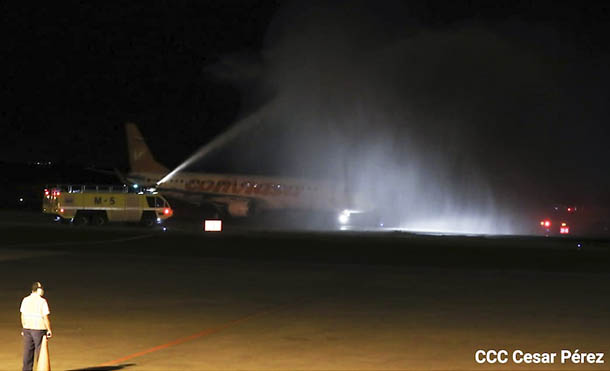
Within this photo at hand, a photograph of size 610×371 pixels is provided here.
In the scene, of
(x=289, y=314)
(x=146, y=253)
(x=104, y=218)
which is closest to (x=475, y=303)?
(x=289, y=314)

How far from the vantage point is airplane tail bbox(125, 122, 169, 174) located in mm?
90062

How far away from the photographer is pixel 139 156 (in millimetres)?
90750

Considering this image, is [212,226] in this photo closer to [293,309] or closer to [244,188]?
[244,188]

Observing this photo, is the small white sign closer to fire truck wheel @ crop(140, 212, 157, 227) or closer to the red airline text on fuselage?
fire truck wheel @ crop(140, 212, 157, 227)

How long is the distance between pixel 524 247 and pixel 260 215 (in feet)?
113

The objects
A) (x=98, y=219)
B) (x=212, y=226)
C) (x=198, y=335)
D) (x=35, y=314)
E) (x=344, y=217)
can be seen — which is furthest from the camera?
(x=344, y=217)

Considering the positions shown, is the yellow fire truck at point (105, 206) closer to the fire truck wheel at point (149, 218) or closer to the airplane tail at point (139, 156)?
the fire truck wheel at point (149, 218)

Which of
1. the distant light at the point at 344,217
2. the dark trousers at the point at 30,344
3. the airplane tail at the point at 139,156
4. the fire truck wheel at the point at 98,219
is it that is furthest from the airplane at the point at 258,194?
the dark trousers at the point at 30,344

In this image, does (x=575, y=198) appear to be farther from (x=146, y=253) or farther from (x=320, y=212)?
(x=146, y=253)

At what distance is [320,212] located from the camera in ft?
251

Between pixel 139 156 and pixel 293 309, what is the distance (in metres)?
70.6

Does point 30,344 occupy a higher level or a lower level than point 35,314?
lower

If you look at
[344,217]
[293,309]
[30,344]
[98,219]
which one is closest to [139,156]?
[344,217]

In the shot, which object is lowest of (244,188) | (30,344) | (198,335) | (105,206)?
(198,335)
